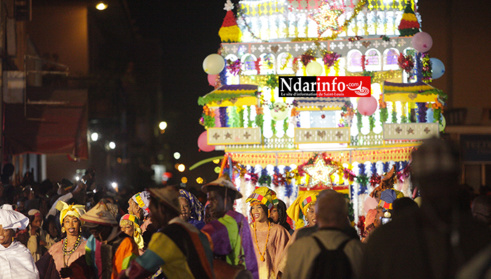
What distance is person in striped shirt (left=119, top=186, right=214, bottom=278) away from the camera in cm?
508

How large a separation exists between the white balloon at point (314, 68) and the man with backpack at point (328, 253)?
1289cm

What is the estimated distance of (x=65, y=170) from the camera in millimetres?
30234

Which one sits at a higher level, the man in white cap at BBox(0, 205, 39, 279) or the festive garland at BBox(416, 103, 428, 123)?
the festive garland at BBox(416, 103, 428, 123)

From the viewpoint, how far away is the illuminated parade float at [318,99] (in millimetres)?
17656

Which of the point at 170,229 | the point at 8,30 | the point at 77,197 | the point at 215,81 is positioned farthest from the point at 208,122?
the point at 170,229

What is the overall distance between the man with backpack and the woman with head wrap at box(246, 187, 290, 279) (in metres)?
4.81

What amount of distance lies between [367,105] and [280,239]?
26.4 ft

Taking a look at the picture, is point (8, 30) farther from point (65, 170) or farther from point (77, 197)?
point (65, 170)

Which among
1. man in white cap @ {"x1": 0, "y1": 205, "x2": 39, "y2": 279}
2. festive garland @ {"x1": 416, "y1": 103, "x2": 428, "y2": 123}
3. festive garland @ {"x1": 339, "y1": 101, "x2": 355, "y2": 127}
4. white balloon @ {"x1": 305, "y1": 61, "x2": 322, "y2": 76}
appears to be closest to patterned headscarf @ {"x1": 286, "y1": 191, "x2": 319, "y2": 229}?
man in white cap @ {"x1": 0, "y1": 205, "x2": 39, "y2": 279}

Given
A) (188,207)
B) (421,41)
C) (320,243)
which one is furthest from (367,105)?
(320,243)

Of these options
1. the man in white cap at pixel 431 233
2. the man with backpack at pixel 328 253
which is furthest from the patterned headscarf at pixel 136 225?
the man in white cap at pixel 431 233

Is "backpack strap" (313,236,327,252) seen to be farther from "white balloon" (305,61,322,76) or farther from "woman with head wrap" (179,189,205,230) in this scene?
"white balloon" (305,61,322,76)

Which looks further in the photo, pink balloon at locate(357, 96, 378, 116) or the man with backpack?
pink balloon at locate(357, 96, 378, 116)

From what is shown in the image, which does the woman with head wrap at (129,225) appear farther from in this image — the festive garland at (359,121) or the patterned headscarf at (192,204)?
the festive garland at (359,121)
